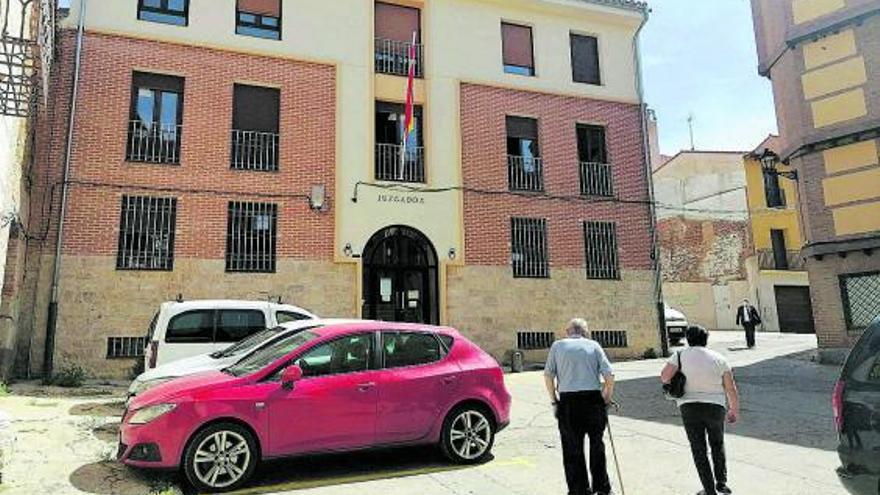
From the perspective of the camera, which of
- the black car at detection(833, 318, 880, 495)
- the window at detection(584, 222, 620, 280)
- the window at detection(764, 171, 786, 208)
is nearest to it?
the black car at detection(833, 318, 880, 495)

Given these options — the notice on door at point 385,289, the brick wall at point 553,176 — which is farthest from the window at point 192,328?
the brick wall at point 553,176

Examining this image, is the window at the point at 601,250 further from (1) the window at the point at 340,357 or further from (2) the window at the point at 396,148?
(1) the window at the point at 340,357

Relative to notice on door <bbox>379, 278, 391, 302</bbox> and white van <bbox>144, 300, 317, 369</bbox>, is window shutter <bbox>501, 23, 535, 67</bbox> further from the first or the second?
white van <bbox>144, 300, 317, 369</bbox>

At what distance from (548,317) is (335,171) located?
6854 mm

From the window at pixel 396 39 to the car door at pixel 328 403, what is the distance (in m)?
11.6

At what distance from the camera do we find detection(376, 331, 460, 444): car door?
5.91 m

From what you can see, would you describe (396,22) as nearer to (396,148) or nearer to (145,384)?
(396,148)

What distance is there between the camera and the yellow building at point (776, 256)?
29.6m

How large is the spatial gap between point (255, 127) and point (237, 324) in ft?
23.6

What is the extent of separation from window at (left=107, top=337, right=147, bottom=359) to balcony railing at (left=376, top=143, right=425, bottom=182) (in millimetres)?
6721

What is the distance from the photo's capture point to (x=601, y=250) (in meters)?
17.2

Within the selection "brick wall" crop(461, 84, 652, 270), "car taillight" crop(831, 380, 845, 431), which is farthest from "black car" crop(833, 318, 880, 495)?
"brick wall" crop(461, 84, 652, 270)

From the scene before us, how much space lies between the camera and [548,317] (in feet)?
53.0

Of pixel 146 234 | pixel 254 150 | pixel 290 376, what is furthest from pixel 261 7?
pixel 290 376
